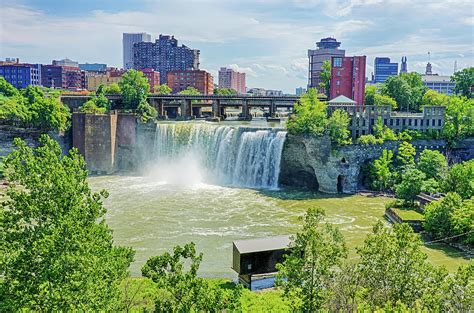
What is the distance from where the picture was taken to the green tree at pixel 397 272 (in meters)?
12.7

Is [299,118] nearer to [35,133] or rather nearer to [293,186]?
[293,186]

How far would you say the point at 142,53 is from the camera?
561ft

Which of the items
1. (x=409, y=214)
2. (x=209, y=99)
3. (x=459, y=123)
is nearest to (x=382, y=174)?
(x=409, y=214)

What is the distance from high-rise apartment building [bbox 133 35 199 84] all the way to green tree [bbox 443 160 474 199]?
14167 centimetres

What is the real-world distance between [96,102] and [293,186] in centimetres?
3118

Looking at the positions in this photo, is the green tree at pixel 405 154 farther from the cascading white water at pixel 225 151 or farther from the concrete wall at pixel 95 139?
the concrete wall at pixel 95 139

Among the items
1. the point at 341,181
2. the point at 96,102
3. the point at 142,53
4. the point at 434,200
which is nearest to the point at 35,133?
the point at 96,102

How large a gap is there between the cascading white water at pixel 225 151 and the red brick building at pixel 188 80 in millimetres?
75257

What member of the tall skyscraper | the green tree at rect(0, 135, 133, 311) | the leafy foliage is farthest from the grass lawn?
the tall skyscraper

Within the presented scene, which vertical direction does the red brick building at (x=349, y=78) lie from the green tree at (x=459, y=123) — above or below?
above

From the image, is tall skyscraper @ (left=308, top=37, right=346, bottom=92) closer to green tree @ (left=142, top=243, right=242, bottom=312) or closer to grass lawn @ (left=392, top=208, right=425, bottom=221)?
grass lawn @ (left=392, top=208, right=425, bottom=221)

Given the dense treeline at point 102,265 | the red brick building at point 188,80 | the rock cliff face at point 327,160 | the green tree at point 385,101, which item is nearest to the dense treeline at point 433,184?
the rock cliff face at point 327,160

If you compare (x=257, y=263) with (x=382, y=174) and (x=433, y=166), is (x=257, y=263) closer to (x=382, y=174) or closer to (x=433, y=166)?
(x=433, y=166)

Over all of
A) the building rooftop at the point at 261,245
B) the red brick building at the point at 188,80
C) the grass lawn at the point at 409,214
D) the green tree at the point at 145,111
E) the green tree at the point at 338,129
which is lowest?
the grass lawn at the point at 409,214
